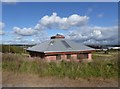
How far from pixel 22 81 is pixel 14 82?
31 cm

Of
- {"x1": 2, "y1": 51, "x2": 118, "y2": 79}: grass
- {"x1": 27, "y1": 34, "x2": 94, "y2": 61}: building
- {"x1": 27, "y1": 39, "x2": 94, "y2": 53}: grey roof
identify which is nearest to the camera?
{"x1": 2, "y1": 51, "x2": 118, "y2": 79}: grass

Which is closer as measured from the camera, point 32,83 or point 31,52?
point 32,83

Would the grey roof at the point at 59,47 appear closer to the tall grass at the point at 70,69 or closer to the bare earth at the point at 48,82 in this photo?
the tall grass at the point at 70,69

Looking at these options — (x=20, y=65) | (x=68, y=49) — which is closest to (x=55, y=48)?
(x=68, y=49)

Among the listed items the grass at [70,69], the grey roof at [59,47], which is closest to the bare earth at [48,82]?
the grass at [70,69]

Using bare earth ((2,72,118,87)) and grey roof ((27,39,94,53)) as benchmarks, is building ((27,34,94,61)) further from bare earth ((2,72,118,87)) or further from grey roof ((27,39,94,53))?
bare earth ((2,72,118,87))

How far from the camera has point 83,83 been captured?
8.14 m

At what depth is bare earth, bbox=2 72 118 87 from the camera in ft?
25.6

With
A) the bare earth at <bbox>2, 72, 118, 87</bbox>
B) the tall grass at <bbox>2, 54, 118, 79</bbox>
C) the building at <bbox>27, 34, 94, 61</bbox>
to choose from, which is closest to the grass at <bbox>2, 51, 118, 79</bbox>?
the tall grass at <bbox>2, 54, 118, 79</bbox>

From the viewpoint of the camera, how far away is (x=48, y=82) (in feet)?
26.7

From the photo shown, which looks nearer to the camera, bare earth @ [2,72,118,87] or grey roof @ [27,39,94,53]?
bare earth @ [2,72,118,87]

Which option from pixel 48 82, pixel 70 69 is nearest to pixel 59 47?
pixel 70 69

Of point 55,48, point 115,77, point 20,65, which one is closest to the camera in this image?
point 115,77

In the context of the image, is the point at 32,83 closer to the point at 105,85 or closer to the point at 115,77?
the point at 105,85
